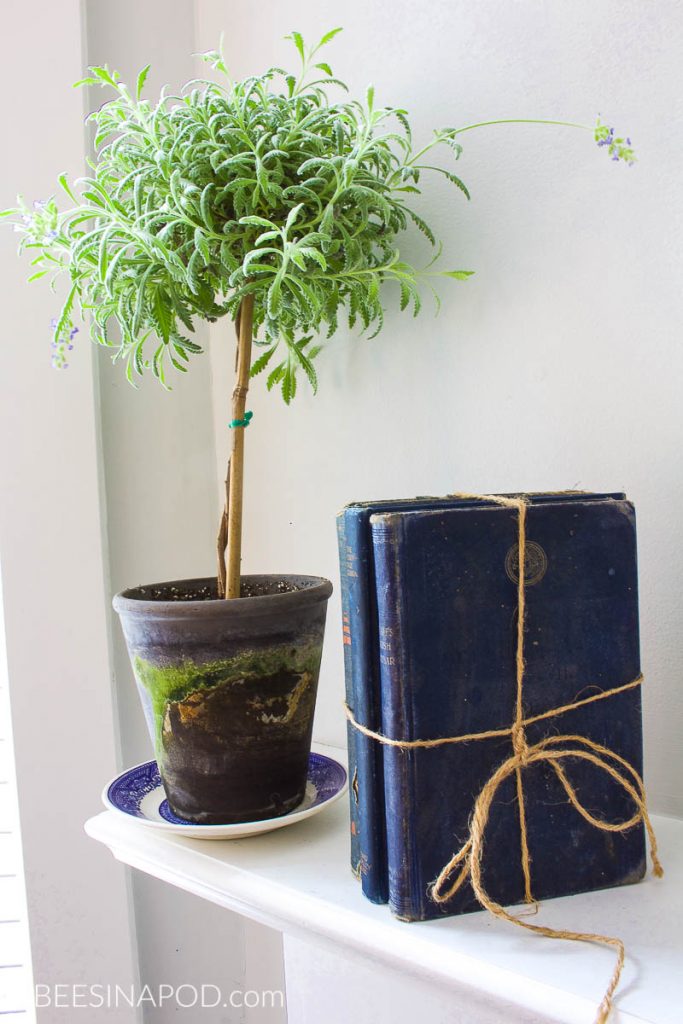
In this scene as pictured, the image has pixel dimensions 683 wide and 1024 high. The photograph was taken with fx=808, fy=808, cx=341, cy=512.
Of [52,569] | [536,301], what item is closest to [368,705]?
[536,301]

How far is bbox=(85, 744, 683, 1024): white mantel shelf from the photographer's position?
434 millimetres

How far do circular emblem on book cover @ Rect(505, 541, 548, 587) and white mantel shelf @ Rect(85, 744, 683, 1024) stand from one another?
0.21m

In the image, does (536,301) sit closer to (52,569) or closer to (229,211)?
(229,211)

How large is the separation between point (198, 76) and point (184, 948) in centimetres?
111

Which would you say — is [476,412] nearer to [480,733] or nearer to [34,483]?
[480,733]

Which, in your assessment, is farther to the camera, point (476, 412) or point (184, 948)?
point (184, 948)

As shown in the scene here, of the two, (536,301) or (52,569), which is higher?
(536,301)

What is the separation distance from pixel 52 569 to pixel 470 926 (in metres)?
0.63

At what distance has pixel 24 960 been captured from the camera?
946 mm

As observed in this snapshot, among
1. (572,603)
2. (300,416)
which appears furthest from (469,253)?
(572,603)

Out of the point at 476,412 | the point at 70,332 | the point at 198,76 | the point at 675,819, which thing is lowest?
the point at 675,819

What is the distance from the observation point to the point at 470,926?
0.50 metres

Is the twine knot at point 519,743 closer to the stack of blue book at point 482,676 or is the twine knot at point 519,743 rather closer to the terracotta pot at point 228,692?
the stack of blue book at point 482,676

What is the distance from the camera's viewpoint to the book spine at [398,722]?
496 millimetres
